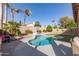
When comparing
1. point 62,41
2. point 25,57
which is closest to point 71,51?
point 62,41

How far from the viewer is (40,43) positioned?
1.28 m

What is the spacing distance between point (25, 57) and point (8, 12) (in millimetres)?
406

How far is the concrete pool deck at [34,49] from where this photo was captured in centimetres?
128

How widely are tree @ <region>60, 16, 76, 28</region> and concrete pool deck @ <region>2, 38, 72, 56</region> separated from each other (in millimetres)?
149

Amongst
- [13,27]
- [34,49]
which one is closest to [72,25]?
[34,49]

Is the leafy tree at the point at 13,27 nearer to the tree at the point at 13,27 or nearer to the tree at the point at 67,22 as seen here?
the tree at the point at 13,27

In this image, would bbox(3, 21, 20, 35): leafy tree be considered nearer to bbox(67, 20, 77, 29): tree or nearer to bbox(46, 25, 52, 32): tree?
bbox(46, 25, 52, 32): tree

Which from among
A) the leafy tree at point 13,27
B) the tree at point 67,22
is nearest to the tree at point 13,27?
the leafy tree at point 13,27

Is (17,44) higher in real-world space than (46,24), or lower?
lower

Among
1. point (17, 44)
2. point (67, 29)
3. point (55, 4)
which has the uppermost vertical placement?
point (55, 4)

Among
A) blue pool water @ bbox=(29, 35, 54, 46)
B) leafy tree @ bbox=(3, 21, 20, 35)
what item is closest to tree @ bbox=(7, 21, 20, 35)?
leafy tree @ bbox=(3, 21, 20, 35)

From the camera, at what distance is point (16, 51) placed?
130 centimetres

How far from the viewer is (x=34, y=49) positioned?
1291 millimetres

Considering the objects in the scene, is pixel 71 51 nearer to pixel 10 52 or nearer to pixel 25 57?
pixel 25 57
